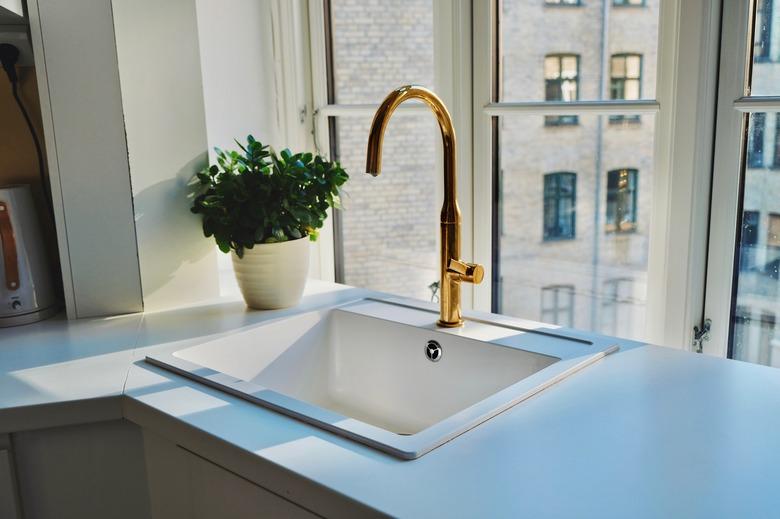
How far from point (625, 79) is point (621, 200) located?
0.79 feet

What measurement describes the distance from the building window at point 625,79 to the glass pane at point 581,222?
0.04 metres

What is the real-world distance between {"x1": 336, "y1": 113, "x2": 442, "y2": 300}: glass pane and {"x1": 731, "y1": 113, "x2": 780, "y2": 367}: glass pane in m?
0.77

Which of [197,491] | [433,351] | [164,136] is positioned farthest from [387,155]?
[197,491]

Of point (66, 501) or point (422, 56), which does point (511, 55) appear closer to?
point (422, 56)

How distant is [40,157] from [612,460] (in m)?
1.41

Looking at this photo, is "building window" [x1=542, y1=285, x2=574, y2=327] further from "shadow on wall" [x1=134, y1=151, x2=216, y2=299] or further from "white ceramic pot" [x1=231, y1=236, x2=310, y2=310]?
"shadow on wall" [x1=134, y1=151, x2=216, y2=299]

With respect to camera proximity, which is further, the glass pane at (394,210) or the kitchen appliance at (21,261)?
the glass pane at (394,210)

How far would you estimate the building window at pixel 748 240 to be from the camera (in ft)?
4.59

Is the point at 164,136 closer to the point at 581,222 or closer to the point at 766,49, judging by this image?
the point at 581,222

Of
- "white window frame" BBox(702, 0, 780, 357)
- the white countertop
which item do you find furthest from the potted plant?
"white window frame" BBox(702, 0, 780, 357)

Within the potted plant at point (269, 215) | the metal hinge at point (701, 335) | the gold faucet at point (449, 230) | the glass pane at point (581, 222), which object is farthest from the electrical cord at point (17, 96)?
the metal hinge at point (701, 335)

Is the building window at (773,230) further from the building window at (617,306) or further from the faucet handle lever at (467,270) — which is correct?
the faucet handle lever at (467,270)

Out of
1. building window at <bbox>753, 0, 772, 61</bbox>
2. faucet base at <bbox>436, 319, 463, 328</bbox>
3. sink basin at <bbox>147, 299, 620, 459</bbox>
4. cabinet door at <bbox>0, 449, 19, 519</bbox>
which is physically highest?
building window at <bbox>753, 0, 772, 61</bbox>

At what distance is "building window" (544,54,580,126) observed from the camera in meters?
1.60
